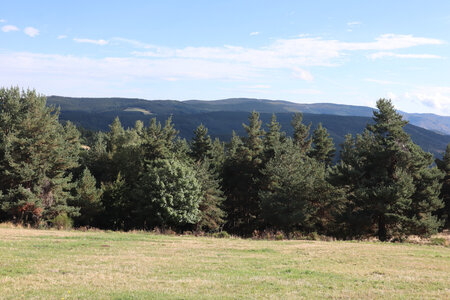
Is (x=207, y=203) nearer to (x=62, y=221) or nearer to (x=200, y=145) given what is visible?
(x=200, y=145)

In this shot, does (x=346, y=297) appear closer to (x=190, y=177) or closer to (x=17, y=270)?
(x=17, y=270)

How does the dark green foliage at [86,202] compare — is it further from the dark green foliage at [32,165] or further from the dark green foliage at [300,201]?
the dark green foliage at [300,201]

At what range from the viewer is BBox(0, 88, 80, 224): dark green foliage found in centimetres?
3922

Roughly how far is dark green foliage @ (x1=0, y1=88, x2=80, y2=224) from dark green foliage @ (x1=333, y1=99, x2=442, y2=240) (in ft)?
113

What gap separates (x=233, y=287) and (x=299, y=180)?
3269 cm

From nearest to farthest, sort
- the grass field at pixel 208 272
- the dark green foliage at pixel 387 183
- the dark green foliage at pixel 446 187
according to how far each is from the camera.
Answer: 1. the grass field at pixel 208 272
2. the dark green foliage at pixel 387 183
3. the dark green foliage at pixel 446 187

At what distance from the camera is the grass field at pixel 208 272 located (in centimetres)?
1151

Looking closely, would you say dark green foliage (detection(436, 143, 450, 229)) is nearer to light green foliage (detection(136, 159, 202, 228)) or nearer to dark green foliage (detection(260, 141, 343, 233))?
dark green foliage (detection(260, 141, 343, 233))

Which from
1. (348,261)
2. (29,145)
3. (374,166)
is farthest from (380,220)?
(29,145)

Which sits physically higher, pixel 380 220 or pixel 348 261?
pixel 348 261

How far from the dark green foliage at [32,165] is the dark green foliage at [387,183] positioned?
34.4 m

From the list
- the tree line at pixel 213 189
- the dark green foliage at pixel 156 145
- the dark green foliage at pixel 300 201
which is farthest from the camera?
the dark green foliage at pixel 156 145

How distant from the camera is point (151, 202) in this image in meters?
43.5

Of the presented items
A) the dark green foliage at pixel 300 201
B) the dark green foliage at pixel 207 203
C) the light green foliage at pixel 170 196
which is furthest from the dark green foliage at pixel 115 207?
the dark green foliage at pixel 300 201
